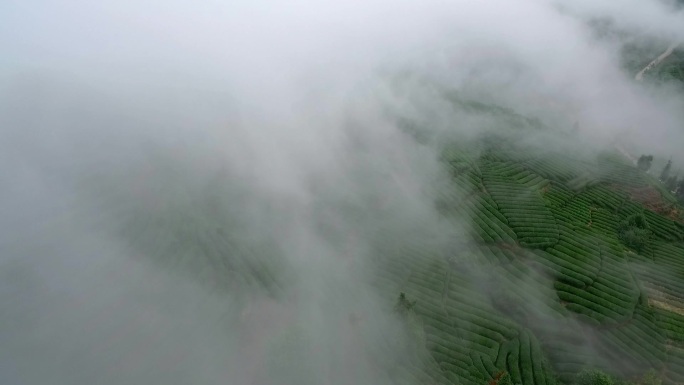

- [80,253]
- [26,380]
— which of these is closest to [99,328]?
[26,380]

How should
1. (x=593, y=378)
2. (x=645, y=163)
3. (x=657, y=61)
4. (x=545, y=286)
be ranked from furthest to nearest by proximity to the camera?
1. (x=657, y=61)
2. (x=645, y=163)
3. (x=545, y=286)
4. (x=593, y=378)

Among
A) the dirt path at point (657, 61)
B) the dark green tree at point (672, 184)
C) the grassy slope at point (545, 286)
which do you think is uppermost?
the dirt path at point (657, 61)

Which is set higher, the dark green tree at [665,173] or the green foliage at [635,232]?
the dark green tree at [665,173]

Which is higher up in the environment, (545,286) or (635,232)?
(635,232)

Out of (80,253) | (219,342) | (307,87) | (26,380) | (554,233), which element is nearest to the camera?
(26,380)

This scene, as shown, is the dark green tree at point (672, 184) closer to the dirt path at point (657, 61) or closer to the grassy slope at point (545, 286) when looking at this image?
the grassy slope at point (545, 286)

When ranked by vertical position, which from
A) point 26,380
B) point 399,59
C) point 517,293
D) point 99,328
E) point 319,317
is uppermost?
point 399,59

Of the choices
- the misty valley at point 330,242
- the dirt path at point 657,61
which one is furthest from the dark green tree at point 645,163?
the dirt path at point 657,61

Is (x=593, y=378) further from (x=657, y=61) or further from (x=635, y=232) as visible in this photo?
(x=657, y=61)

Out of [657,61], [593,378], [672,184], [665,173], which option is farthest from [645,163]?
[657,61]

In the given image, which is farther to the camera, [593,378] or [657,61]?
[657,61]

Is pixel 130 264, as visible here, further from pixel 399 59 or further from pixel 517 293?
pixel 399 59
